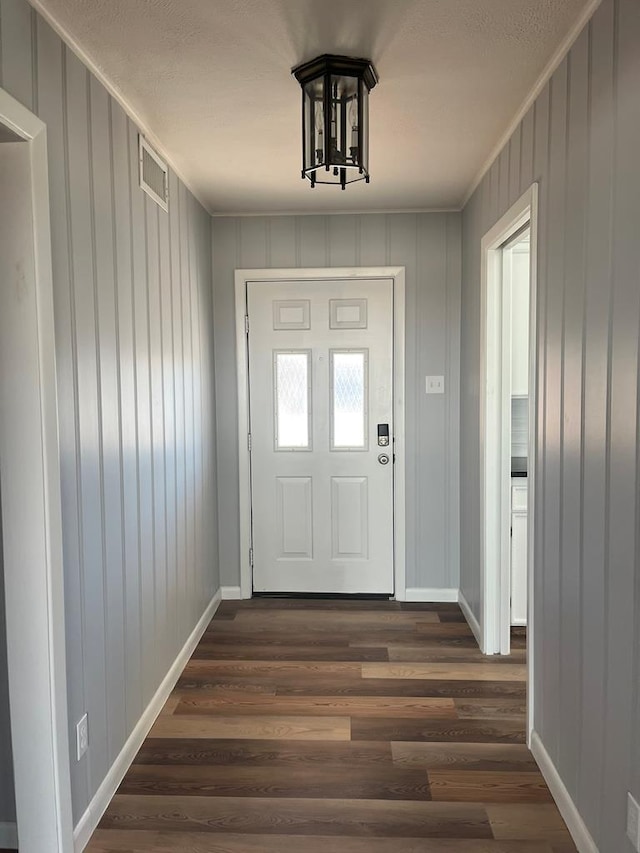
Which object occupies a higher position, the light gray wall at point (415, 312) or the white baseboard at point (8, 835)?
the light gray wall at point (415, 312)

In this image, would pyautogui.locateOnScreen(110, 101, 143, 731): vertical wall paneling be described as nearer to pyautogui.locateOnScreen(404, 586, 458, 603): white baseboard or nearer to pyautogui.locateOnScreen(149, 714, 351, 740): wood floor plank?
pyautogui.locateOnScreen(149, 714, 351, 740): wood floor plank

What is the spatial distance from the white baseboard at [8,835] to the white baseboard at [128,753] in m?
0.19

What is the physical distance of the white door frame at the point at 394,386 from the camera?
13.0 feet

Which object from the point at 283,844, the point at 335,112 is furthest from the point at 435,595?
the point at 335,112

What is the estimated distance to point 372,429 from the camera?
405 cm

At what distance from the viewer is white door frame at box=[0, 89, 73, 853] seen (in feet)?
5.47

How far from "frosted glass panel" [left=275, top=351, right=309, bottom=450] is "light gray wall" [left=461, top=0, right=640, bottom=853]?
1.95 metres

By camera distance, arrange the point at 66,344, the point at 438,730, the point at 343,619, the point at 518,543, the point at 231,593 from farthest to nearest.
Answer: the point at 231,593 → the point at 343,619 → the point at 518,543 → the point at 438,730 → the point at 66,344

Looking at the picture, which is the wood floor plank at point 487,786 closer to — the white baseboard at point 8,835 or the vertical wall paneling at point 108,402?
the vertical wall paneling at point 108,402

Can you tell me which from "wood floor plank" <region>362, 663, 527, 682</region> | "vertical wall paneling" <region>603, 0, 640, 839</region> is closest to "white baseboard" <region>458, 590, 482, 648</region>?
"wood floor plank" <region>362, 663, 527, 682</region>

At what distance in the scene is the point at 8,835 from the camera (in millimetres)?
1920

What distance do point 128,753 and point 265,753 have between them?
50 centimetres

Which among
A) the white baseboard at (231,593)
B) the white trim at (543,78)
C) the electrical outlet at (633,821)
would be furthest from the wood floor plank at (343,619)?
the white trim at (543,78)

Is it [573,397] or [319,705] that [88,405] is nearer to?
[573,397]
